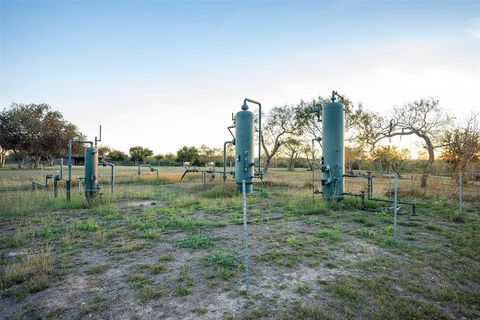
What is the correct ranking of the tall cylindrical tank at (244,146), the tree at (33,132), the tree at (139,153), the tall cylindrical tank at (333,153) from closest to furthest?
the tall cylindrical tank at (333,153)
the tall cylindrical tank at (244,146)
the tree at (33,132)
the tree at (139,153)

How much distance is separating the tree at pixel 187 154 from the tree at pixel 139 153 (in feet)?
30.8

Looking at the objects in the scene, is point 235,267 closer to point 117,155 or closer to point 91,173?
point 91,173

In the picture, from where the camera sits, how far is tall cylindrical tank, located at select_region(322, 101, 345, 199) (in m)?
8.98

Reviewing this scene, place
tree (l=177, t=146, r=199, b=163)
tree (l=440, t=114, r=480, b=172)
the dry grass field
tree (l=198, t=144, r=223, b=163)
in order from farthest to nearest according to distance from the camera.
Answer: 1. tree (l=177, t=146, r=199, b=163)
2. tree (l=198, t=144, r=223, b=163)
3. tree (l=440, t=114, r=480, b=172)
4. the dry grass field

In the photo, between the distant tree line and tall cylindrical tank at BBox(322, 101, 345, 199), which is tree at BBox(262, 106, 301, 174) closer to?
the distant tree line

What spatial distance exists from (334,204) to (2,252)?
819cm

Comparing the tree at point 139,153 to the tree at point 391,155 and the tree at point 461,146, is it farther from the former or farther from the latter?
the tree at point 461,146

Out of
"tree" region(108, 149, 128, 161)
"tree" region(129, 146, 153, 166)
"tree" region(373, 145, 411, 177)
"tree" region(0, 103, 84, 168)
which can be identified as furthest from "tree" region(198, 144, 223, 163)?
"tree" region(373, 145, 411, 177)

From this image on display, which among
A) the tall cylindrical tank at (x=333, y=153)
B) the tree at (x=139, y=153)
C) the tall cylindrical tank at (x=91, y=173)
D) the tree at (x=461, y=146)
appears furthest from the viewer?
the tree at (x=139, y=153)

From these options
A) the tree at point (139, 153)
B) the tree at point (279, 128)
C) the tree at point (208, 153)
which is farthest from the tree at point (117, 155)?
the tree at point (279, 128)

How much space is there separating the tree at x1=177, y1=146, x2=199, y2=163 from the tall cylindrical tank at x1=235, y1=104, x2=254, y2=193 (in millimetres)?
55804

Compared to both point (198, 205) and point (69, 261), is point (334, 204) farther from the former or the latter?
point (69, 261)

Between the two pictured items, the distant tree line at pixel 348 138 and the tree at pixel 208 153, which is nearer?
the distant tree line at pixel 348 138

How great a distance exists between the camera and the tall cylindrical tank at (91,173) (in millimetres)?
9281
